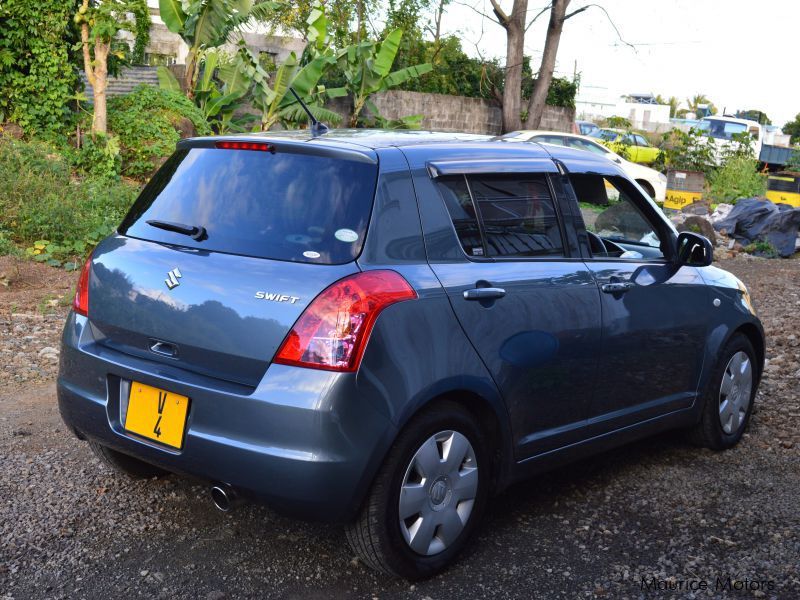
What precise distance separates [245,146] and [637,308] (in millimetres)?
2072

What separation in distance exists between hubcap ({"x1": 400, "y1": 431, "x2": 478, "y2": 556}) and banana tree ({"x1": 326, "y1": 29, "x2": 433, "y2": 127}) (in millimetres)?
16678

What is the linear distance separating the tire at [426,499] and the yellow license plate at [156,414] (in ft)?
2.46

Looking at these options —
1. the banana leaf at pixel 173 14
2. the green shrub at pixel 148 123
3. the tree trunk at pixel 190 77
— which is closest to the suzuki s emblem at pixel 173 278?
the green shrub at pixel 148 123

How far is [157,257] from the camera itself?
12.2ft

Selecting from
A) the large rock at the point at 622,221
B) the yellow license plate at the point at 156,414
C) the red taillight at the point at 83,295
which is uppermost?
the large rock at the point at 622,221

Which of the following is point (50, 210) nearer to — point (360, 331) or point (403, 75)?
point (360, 331)

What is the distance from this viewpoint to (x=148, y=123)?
1630cm

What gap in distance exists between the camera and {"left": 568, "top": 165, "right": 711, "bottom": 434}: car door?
4504 millimetres

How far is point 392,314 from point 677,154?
23.7 m

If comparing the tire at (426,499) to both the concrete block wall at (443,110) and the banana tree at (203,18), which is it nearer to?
the banana tree at (203,18)

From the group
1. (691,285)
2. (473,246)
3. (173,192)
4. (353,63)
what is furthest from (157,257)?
(353,63)

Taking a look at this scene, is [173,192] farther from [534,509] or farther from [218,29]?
[218,29]

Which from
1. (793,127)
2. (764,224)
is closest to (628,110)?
(793,127)

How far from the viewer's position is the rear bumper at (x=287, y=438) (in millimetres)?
3264
